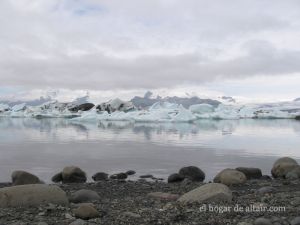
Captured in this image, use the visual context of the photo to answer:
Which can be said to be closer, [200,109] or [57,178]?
[57,178]

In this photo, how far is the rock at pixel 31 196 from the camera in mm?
5992

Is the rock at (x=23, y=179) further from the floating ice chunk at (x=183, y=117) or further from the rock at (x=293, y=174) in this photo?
the floating ice chunk at (x=183, y=117)

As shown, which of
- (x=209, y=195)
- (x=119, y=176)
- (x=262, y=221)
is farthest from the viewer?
(x=119, y=176)

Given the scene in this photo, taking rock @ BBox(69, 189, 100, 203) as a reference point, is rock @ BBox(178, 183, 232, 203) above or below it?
above

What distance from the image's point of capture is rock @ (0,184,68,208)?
599 centimetres

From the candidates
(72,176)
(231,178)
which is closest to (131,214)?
(231,178)

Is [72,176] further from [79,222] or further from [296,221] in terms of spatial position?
[296,221]

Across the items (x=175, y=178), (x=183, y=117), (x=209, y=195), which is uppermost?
(x=183, y=117)

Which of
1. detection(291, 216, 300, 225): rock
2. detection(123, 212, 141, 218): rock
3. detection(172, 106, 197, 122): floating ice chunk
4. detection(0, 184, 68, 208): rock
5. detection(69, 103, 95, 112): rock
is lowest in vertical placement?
detection(123, 212, 141, 218): rock

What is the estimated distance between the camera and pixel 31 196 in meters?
6.07

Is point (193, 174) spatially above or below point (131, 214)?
below

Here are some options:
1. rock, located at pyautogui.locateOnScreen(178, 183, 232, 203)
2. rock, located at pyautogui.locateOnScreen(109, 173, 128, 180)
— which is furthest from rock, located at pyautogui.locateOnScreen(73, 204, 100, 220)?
rock, located at pyautogui.locateOnScreen(109, 173, 128, 180)

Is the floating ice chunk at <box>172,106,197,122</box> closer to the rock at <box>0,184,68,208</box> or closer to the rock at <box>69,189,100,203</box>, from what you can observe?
the rock at <box>69,189,100,203</box>

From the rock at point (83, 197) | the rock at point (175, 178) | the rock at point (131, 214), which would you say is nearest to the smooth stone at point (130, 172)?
the rock at point (175, 178)
